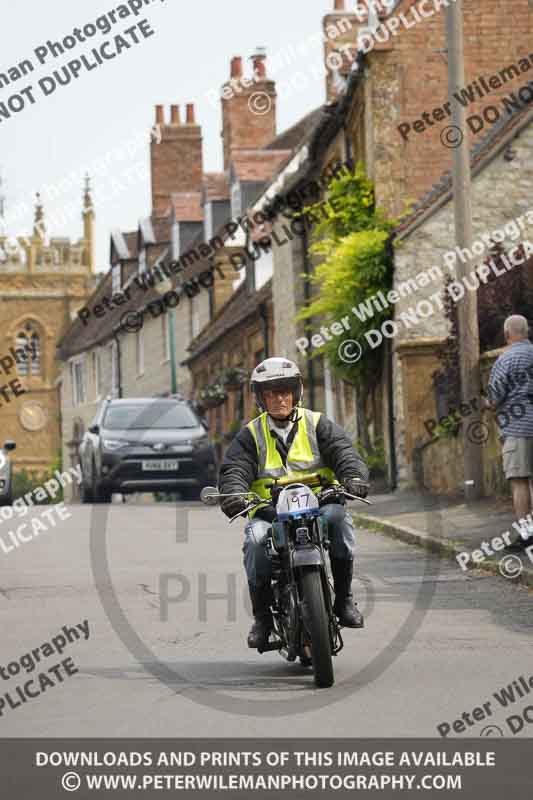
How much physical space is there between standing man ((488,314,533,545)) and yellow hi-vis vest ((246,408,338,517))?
5219 mm

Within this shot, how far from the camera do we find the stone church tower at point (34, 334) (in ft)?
332

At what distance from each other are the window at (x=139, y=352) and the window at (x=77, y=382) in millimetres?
13557

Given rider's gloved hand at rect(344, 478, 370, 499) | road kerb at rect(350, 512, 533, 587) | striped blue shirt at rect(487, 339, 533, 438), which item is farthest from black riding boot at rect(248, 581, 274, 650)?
striped blue shirt at rect(487, 339, 533, 438)

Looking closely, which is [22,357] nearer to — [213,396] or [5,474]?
[213,396]

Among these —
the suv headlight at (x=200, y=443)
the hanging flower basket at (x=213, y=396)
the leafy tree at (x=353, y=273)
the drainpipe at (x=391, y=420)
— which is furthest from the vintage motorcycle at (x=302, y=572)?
the hanging flower basket at (x=213, y=396)

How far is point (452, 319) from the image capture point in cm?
2070

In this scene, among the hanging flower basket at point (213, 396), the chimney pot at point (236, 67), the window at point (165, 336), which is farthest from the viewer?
the window at point (165, 336)

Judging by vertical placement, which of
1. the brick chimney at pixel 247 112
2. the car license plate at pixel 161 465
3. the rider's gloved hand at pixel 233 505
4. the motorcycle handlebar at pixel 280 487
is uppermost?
the brick chimney at pixel 247 112

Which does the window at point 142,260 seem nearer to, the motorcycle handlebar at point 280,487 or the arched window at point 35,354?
the arched window at point 35,354

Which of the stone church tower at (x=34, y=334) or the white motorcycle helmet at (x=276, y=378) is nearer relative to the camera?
the white motorcycle helmet at (x=276, y=378)

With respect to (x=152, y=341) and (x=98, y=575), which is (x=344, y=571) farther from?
(x=152, y=341)

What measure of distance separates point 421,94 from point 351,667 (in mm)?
20685
